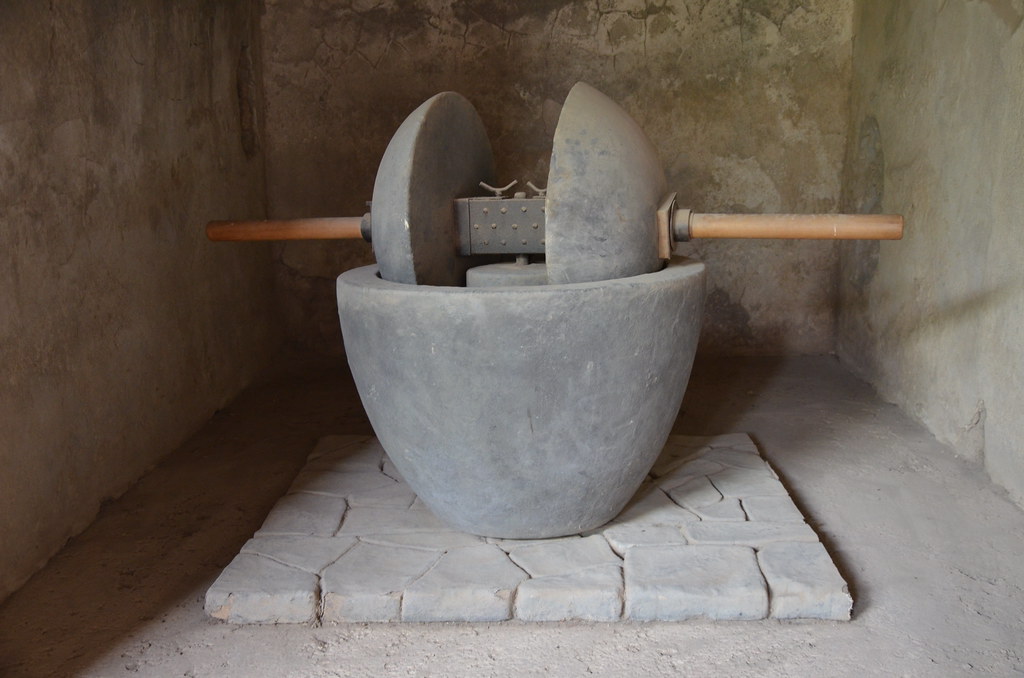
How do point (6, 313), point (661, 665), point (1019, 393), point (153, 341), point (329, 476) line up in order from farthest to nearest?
point (153, 341) → point (329, 476) → point (1019, 393) → point (6, 313) → point (661, 665)

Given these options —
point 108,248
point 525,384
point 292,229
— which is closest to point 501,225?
point 525,384

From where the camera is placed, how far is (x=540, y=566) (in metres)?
2.29

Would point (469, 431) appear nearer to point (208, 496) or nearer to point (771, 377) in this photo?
point (208, 496)

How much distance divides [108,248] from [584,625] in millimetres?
2049

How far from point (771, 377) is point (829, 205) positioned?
1.00 m

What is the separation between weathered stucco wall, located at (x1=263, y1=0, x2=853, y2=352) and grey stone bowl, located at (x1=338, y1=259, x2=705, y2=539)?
2.22 metres

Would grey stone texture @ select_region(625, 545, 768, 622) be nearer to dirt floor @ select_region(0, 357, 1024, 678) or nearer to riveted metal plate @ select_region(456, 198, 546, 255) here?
dirt floor @ select_region(0, 357, 1024, 678)

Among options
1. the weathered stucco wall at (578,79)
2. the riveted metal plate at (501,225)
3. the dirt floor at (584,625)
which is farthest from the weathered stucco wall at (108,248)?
the riveted metal plate at (501,225)

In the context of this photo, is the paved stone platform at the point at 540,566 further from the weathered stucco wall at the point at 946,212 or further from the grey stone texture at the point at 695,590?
the weathered stucco wall at the point at 946,212

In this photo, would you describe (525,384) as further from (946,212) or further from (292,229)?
(946,212)

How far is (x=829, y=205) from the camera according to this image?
4477 millimetres

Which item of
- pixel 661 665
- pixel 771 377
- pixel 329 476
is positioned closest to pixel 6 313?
pixel 329 476

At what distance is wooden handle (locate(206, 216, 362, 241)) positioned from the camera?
2.63m

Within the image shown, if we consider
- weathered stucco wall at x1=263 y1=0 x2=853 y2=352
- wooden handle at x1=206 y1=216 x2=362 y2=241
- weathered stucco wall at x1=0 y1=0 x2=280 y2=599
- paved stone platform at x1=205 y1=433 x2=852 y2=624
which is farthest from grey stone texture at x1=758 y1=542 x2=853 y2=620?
weathered stucco wall at x1=263 y1=0 x2=853 y2=352
